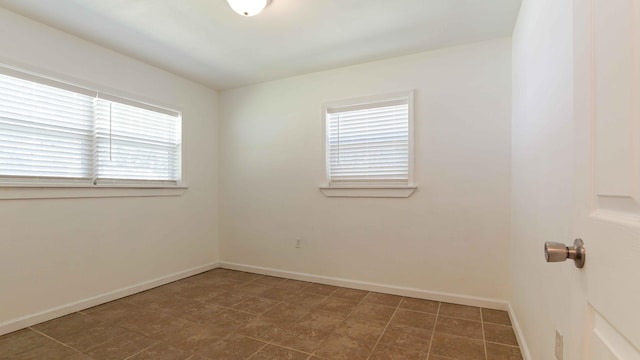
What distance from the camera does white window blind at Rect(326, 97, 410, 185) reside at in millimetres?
3098

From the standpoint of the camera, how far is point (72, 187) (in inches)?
105

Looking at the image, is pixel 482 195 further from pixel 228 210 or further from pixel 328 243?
pixel 228 210

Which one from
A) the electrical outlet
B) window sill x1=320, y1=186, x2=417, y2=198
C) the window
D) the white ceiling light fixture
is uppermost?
the white ceiling light fixture

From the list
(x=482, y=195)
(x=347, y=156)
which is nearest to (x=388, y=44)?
(x=347, y=156)

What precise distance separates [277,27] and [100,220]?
8.02 feet

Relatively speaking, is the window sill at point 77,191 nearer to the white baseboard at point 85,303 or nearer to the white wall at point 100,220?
the white wall at point 100,220

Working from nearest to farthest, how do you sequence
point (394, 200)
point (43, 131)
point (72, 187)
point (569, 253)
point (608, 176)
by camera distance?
1. point (608, 176)
2. point (569, 253)
3. point (43, 131)
4. point (72, 187)
5. point (394, 200)

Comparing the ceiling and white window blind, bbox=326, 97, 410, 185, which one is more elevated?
the ceiling

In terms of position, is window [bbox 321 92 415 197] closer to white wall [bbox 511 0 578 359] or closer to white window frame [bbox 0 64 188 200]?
white wall [bbox 511 0 578 359]

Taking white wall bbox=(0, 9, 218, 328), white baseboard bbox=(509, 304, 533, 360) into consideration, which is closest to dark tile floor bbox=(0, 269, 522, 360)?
white baseboard bbox=(509, 304, 533, 360)

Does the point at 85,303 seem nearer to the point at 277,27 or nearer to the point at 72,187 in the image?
the point at 72,187

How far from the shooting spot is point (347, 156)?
3.38 metres

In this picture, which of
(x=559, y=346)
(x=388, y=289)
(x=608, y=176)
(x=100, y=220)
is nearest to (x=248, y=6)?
(x=608, y=176)

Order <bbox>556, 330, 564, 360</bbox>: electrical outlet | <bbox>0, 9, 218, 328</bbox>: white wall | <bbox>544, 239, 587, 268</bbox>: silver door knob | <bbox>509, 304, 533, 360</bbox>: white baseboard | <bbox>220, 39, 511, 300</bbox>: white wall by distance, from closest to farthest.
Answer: <bbox>544, 239, 587, 268</bbox>: silver door knob → <bbox>556, 330, 564, 360</bbox>: electrical outlet → <bbox>509, 304, 533, 360</bbox>: white baseboard → <bbox>0, 9, 218, 328</bbox>: white wall → <bbox>220, 39, 511, 300</bbox>: white wall
